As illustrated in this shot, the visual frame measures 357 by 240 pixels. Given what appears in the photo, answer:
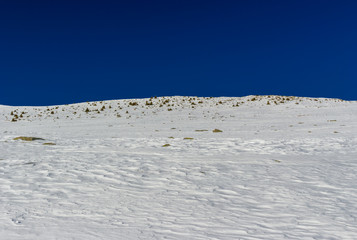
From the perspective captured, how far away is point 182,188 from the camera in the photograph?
633 cm

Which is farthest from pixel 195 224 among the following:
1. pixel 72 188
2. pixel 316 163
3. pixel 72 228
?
pixel 316 163

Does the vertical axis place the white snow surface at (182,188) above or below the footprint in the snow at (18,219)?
above

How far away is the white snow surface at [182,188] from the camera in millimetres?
4336

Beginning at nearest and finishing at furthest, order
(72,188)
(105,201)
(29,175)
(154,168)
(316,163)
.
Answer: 1. (105,201)
2. (72,188)
3. (29,175)
4. (154,168)
5. (316,163)

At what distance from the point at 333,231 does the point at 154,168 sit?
4.54m

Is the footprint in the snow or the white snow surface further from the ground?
the white snow surface

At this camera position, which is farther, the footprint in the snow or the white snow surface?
the footprint in the snow

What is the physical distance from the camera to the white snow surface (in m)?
4.34

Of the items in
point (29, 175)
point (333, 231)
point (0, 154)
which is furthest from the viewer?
point (0, 154)

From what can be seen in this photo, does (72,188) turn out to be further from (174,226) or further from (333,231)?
(333,231)

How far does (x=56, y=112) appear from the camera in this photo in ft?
92.2

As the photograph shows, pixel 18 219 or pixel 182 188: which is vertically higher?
pixel 182 188

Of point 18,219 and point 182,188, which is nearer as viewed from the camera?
point 18,219

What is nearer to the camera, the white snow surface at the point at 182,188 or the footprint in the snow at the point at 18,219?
the white snow surface at the point at 182,188
